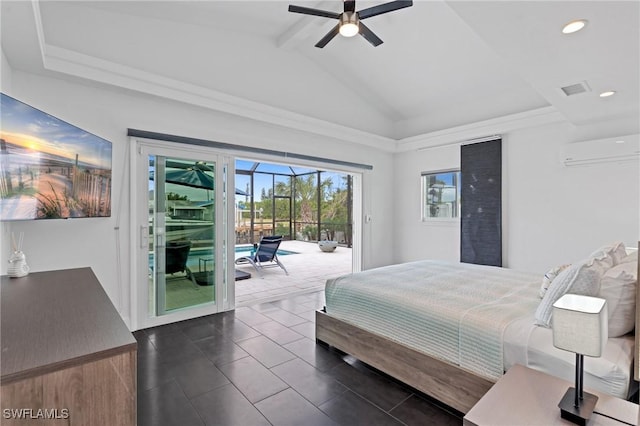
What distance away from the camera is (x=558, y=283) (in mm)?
1869

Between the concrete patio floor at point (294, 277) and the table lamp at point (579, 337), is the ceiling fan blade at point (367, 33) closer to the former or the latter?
the table lamp at point (579, 337)

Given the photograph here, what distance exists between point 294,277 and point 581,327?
207 inches

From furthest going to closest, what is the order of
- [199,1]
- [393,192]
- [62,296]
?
[393,192] → [199,1] → [62,296]

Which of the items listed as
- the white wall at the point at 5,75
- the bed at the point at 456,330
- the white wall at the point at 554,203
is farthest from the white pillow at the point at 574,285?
the white wall at the point at 5,75

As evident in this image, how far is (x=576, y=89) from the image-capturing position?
2.89m

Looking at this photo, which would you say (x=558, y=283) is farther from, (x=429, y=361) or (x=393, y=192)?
(x=393, y=192)

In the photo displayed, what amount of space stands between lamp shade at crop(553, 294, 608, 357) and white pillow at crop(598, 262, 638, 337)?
58cm

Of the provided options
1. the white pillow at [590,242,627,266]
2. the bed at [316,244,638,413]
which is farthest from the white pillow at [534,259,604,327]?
the white pillow at [590,242,627,266]

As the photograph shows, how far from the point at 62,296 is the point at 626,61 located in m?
4.06

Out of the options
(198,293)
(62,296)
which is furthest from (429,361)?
(198,293)

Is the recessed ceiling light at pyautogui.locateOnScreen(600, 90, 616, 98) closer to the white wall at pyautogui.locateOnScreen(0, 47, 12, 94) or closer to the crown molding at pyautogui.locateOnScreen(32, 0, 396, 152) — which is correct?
the crown molding at pyautogui.locateOnScreen(32, 0, 396, 152)

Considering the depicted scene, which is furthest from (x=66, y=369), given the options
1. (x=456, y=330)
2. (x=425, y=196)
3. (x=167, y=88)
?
(x=425, y=196)

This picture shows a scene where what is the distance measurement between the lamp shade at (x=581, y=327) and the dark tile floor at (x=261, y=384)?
3.62 feet

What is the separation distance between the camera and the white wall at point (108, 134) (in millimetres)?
2857
